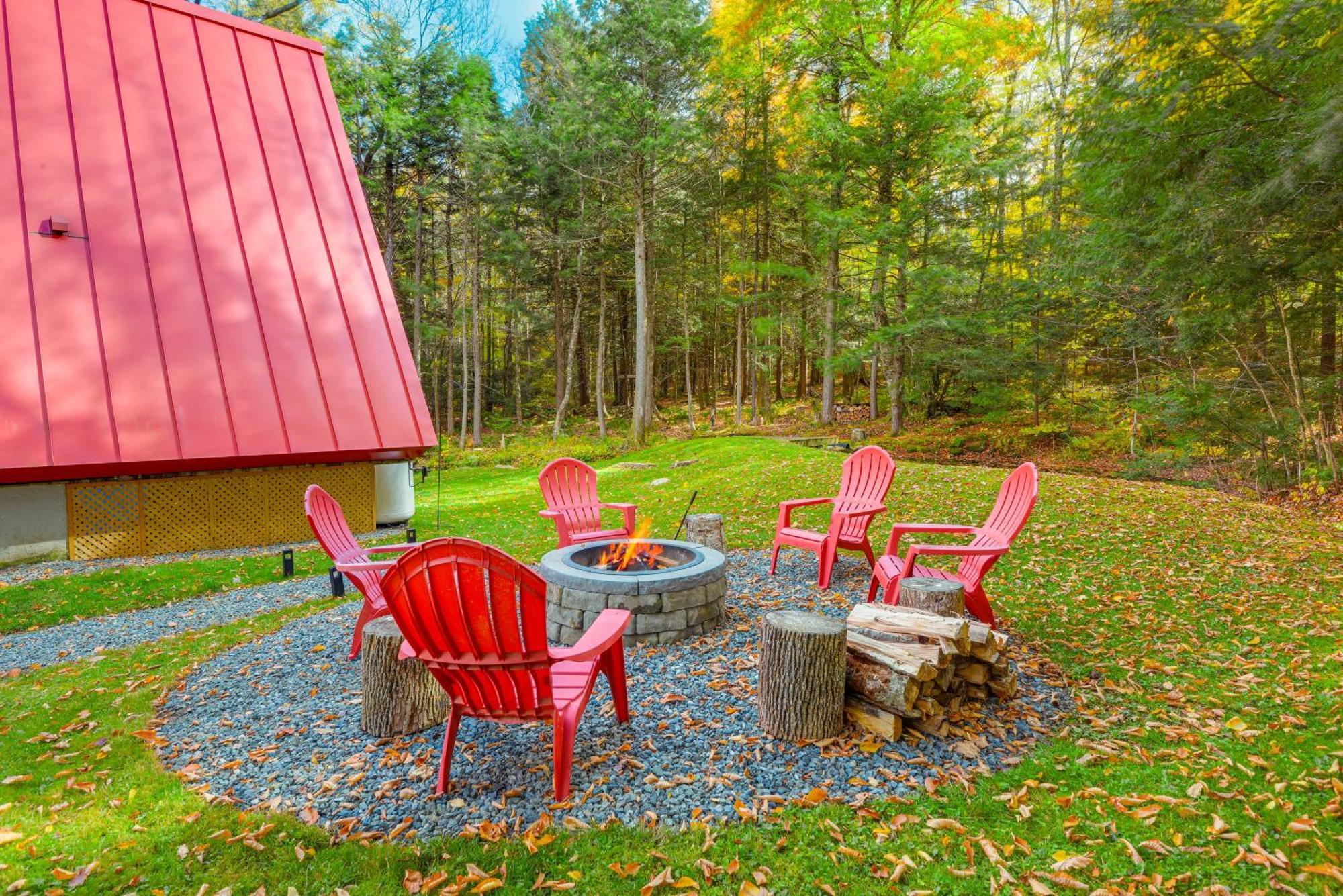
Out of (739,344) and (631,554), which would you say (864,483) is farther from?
(739,344)

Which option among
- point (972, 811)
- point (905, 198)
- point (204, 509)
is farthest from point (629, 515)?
point (905, 198)

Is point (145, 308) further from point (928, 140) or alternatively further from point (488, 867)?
point (928, 140)

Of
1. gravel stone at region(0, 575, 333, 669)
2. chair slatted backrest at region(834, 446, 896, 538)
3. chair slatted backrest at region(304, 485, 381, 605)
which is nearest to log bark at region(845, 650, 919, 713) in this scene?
chair slatted backrest at region(834, 446, 896, 538)

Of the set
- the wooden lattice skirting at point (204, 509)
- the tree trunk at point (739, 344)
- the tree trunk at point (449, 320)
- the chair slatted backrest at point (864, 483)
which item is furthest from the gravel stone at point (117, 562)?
the tree trunk at point (739, 344)

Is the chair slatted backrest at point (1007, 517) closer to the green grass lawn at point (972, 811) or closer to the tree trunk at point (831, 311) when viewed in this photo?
the green grass lawn at point (972, 811)

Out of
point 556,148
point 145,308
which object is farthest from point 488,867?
point 556,148

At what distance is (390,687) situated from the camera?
101 inches

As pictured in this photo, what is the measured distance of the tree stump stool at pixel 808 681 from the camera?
96.7 inches

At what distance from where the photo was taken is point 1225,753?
2393 millimetres

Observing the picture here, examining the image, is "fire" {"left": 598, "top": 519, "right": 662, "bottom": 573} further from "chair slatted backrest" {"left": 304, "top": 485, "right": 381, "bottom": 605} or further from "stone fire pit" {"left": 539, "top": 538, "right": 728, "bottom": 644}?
"chair slatted backrest" {"left": 304, "top": 485, "right": 381, "bottom": 605}

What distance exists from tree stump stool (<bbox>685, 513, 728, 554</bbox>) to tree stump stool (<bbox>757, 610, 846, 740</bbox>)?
7.53ft

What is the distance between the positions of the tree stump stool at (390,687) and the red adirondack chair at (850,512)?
9.43ft

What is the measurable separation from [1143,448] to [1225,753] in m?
10.4

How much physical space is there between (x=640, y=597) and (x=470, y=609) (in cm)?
145
